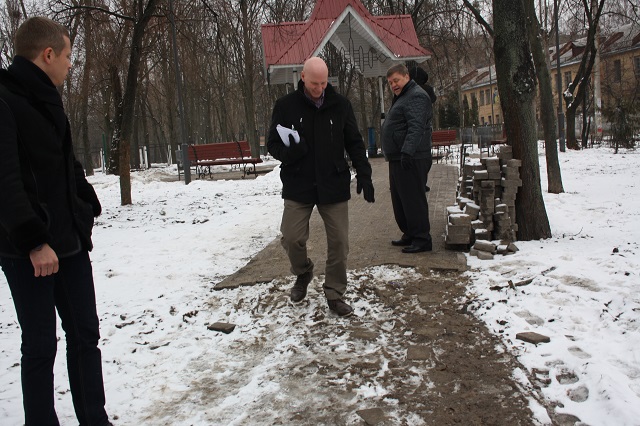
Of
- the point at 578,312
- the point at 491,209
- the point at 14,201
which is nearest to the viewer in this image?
the point at 14,201

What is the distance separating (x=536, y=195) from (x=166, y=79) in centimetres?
2783

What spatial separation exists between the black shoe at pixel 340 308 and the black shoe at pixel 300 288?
349 mm

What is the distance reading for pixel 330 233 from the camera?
4.42 m

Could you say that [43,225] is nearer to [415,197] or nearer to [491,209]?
[415,197]

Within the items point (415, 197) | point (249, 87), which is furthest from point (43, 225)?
point (249, 87)

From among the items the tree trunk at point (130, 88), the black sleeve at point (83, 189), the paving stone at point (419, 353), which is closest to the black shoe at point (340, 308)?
the paving stone at point (419, 353)

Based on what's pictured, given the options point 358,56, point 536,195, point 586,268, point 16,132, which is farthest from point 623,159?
point 16,132

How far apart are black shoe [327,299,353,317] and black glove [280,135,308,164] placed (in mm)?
1191

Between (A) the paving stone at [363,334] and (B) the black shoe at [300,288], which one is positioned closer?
(A) the paving stone at [363,334]

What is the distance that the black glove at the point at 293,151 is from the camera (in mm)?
4191

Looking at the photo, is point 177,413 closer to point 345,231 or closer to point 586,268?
point 345,231

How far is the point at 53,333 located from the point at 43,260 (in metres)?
0.40

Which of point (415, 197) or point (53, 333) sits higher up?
point (415, 197)

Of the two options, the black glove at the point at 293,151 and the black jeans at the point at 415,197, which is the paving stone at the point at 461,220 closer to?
the black jeans at the point at 415,197
